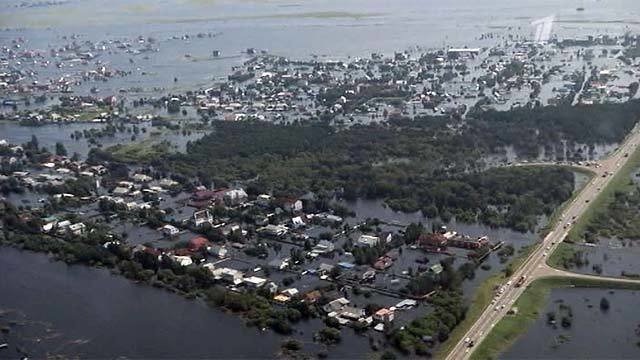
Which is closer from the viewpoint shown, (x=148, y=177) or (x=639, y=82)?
(x=148, y=177)

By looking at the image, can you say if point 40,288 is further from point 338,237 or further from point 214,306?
point 338,237

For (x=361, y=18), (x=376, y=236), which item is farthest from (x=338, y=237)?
(x=361, y=18)

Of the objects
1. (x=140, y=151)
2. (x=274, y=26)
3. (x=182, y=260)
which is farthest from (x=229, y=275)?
(x=274, y=26)

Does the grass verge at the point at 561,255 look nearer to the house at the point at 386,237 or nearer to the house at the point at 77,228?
the house at the point at 386,237

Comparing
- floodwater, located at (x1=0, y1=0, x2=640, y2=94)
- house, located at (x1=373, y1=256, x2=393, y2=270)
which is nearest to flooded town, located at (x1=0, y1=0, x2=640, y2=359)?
house, located at (x1=373, y1=256, x2=393, y2=270)

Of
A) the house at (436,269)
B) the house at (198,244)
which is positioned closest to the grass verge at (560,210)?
the house at (436,269)
